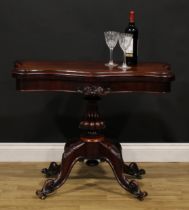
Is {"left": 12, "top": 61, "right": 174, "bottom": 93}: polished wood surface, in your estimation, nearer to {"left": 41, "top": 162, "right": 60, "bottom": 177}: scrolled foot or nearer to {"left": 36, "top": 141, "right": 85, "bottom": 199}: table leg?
{"left": 36, "top": 141, "right": 85, "bottom": 199}: table leg

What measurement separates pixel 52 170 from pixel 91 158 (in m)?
0.39

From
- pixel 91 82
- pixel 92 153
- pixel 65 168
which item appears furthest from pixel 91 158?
pixel 91 82

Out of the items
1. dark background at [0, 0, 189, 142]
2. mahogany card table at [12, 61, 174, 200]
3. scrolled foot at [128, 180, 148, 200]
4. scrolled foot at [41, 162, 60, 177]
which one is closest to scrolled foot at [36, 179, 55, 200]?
mahogany card table at [12, 61, 174, 200]

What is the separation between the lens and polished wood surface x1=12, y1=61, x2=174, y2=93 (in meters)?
2.73

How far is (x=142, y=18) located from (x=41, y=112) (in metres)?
1.03

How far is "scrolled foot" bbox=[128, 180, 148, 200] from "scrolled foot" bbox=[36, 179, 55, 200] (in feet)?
1.64

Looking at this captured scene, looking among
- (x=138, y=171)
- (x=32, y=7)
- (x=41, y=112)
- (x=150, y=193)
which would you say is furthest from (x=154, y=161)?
(x=32, y=7)

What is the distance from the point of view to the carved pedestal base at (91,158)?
297 centimetres

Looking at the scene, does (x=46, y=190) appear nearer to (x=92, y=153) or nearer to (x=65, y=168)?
(x=65, y=168)

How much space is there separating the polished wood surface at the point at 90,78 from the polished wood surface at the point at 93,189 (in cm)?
71

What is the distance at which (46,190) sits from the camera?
296 centimetres

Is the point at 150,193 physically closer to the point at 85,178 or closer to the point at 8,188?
the point at 85,178

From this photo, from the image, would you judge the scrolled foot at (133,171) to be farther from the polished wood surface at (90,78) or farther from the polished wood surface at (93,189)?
the polished wood surface at (90,78)

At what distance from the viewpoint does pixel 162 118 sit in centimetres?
354
